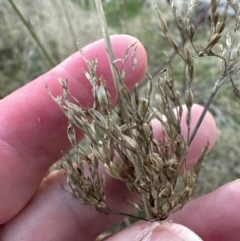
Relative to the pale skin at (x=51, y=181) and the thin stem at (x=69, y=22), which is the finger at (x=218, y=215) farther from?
the thin stem at (x=69, y=22)

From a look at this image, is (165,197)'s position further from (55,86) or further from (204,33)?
(204,33)

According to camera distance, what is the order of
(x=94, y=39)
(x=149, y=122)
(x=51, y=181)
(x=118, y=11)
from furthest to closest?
1. (x=118, y=11)
2. (x=94, y=39)
3. (x=51, y=181)
4. (x=149, y=122)

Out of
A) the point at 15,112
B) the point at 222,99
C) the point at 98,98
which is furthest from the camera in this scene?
the point at 222,99

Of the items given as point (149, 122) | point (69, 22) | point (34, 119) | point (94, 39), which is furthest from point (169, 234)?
point (94, 39)

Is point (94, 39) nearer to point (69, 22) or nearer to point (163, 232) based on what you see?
point (69, 22)

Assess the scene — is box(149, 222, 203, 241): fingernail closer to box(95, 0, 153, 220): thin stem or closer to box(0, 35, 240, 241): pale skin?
box(95, 0, 153, 220): thin stem

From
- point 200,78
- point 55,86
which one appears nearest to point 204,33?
point 200,78

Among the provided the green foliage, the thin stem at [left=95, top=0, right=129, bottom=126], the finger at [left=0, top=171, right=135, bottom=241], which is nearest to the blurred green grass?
the green foliage
